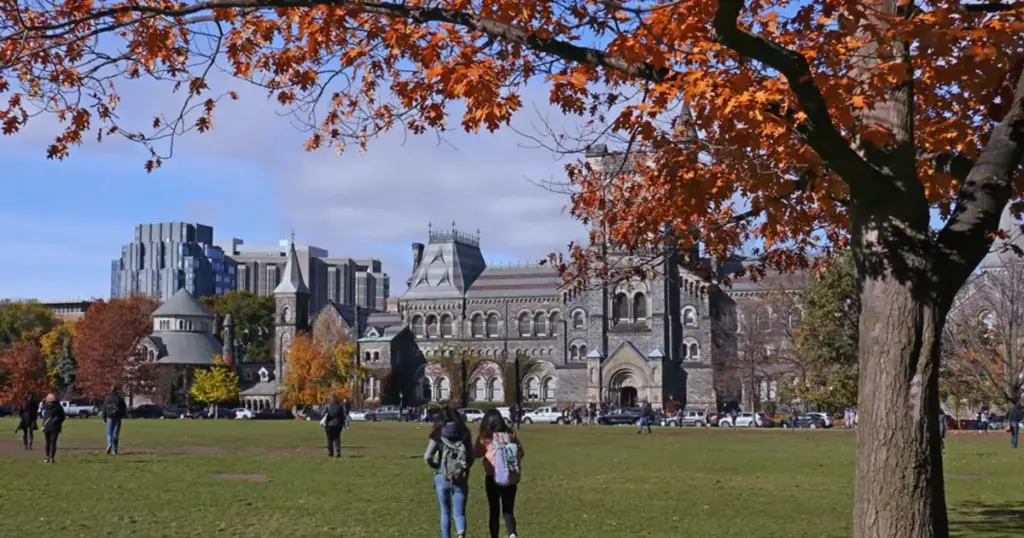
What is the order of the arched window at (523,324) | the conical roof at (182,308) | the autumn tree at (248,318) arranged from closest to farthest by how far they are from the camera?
the arched window at (523,324) → the conical roof at (182,308) → the autumn tree at (248,318)

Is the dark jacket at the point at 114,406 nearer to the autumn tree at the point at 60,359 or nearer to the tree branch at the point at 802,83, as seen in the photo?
the tree branch at the point at 802,83

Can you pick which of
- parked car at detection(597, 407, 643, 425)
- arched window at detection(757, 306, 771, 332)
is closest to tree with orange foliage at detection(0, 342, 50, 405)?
parked car at detection(597, 407, 643, 425)

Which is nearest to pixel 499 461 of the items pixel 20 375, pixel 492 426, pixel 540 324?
pixel 492 426

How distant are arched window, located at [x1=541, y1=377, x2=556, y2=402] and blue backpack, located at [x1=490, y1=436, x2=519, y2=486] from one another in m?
89.9

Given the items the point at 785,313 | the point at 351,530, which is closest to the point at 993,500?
the point at 351,530

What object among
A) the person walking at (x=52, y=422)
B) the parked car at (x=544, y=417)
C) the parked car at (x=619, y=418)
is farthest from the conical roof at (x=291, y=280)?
the person walking at (x=52, y=422)

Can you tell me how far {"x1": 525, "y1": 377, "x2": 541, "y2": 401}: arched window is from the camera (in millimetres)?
102625

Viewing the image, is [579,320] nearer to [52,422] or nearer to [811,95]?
[52,422]

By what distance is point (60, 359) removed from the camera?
106 m

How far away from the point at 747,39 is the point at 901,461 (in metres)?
3.21

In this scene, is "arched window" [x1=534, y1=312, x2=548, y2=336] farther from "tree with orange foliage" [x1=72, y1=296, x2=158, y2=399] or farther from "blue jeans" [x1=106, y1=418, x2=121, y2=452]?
"blue jeans" [x1=106, y1=418, x2=121, y2=452]

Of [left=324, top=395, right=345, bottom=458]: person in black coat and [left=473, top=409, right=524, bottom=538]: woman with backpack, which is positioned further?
[left=324, top=395, right=345, bottom=458]: person in black coat

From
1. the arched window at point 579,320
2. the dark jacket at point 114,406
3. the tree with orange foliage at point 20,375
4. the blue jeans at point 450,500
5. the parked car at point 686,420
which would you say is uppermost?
the arched window at point 579,320

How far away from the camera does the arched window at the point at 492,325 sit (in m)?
111
